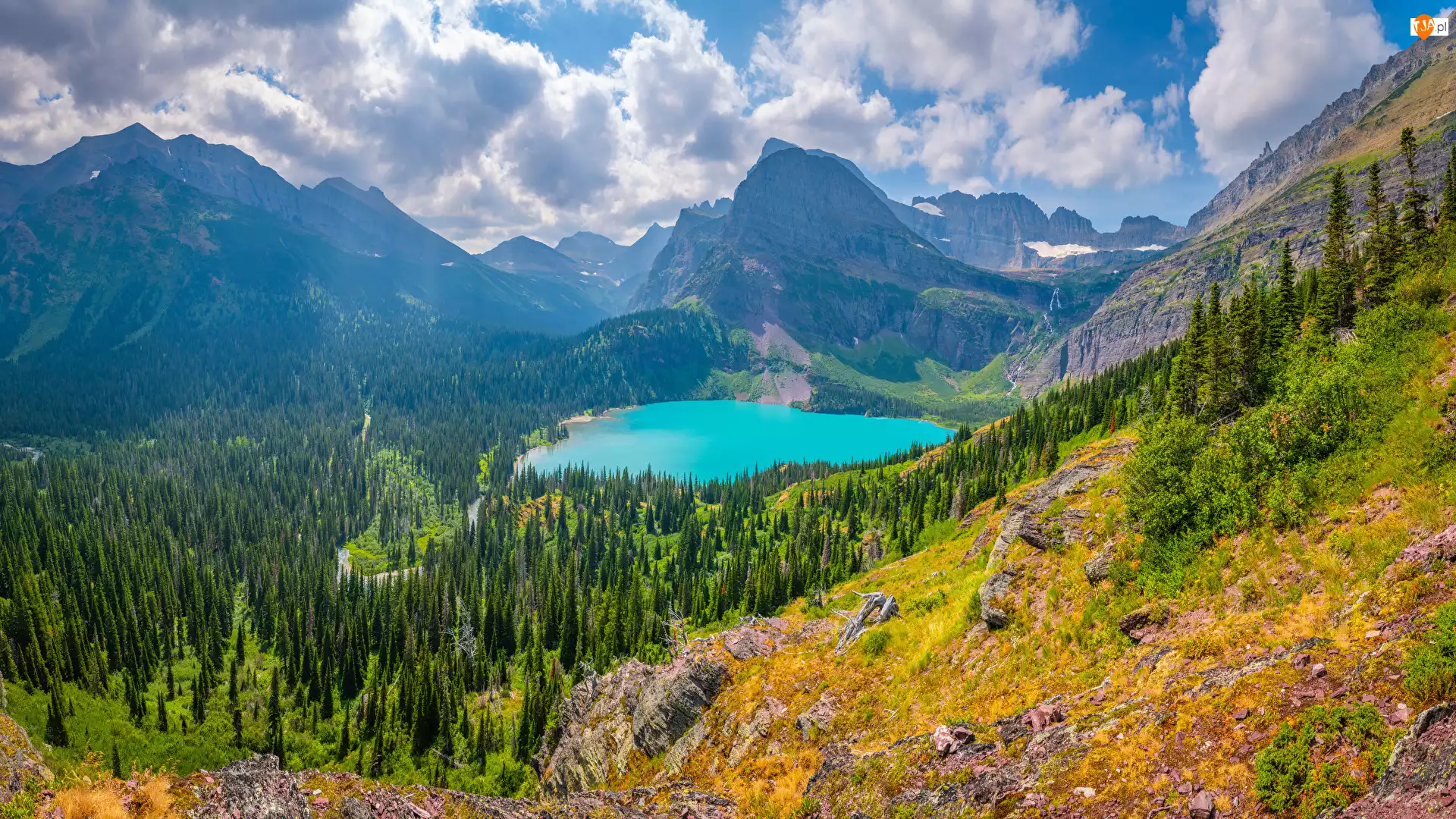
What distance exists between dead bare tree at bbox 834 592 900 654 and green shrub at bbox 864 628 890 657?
4.88ft

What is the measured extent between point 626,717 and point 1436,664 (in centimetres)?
4096

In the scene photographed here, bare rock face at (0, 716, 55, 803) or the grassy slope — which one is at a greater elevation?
the grassy slope

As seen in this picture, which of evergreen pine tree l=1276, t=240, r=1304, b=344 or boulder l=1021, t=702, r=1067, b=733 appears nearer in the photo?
boulder l=1021, t=702, r=1067, b=733

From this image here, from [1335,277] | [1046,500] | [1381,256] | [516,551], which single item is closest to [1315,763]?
[1046,500]

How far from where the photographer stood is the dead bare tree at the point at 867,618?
121 feet

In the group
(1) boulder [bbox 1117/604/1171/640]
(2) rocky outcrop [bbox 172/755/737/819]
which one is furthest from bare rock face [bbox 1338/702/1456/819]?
(2) rocky outcrop [bbox 172/755/737/819]

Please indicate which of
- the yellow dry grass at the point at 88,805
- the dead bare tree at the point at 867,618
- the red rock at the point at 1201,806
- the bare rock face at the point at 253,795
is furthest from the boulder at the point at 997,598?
the yellow dry grass at the point at 88,805

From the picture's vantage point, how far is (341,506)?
172m

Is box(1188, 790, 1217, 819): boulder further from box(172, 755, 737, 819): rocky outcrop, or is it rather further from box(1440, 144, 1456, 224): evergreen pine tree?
box(1440, 144, 1456, 224): evergreen pine tree

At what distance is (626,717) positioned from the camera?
142 ft

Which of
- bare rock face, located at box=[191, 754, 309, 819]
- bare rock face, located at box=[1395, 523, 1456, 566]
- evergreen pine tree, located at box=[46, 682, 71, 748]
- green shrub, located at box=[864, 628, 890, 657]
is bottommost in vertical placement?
evergreen pine tree, located at box=[46, 682, 71, 748]

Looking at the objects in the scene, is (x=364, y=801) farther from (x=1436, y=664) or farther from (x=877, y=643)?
(x=1436, y=664)

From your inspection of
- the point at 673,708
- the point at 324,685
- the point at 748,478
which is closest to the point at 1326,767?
the point at 673,708

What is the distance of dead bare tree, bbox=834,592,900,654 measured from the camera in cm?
3697
